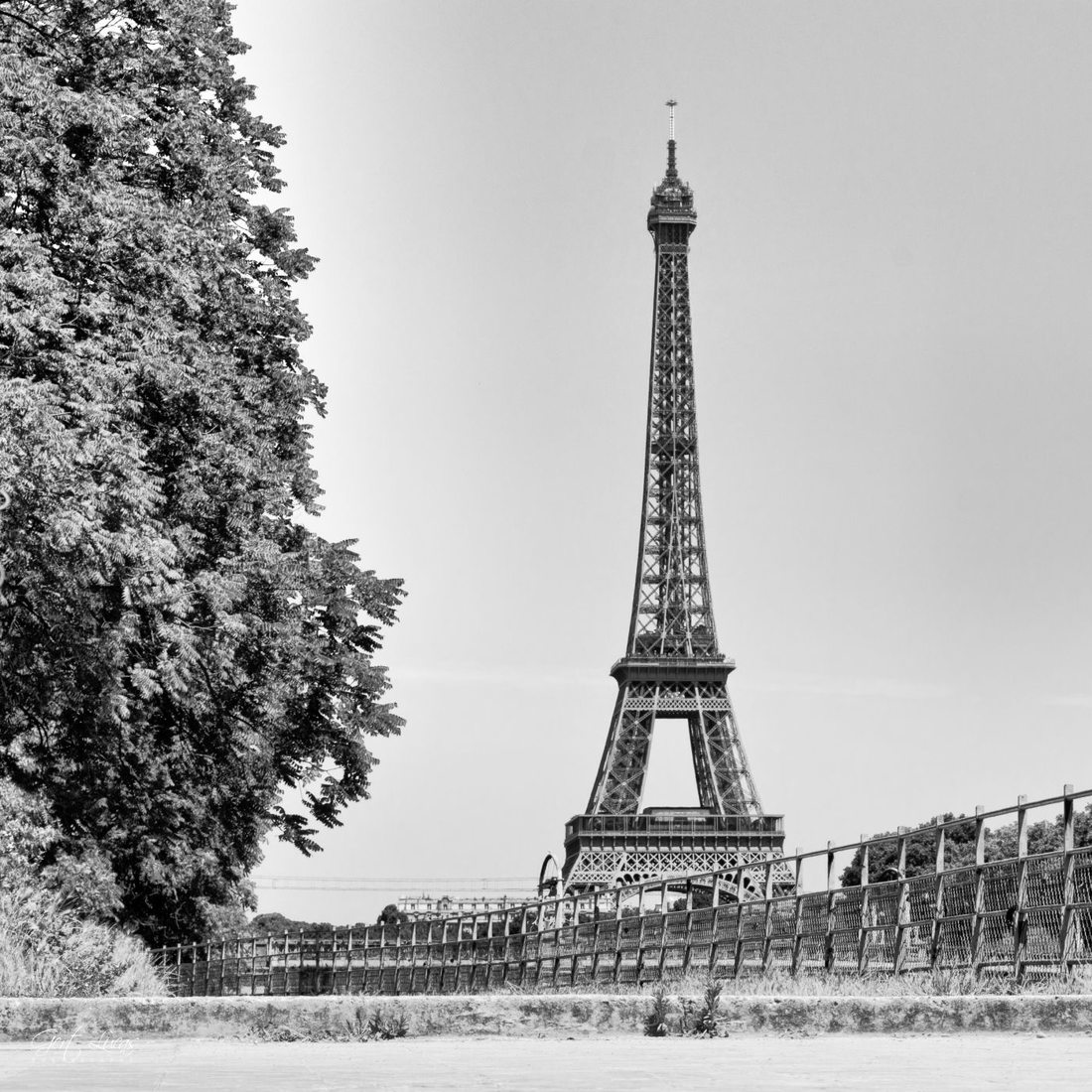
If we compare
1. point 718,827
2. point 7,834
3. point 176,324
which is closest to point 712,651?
point 718,827

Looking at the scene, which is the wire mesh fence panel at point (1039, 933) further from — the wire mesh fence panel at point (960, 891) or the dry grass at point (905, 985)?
the wire mesh fence panel at point (960, 891)

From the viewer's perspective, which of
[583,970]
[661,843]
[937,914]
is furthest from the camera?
[661,843]

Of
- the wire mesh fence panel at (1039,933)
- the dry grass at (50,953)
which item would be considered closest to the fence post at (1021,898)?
the wire mesh fence panel at (1039,933)

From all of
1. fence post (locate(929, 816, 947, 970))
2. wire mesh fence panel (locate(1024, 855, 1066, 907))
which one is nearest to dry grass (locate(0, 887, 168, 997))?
fence post (locate(929, 816, 947, 970))

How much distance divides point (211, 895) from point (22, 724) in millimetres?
6736

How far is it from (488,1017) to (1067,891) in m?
5.37

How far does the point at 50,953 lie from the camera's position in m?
13.3

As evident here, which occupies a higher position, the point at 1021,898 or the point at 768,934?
the point at 1021,898

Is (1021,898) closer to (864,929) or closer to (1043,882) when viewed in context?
(1043,882)

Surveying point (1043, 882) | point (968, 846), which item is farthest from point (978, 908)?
point (968, 846)

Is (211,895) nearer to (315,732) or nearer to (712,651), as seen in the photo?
(315,732)

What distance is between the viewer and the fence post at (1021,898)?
40.8ft

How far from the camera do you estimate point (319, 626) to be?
92.3 ft

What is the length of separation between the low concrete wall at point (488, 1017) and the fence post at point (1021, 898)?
353 centimetres
